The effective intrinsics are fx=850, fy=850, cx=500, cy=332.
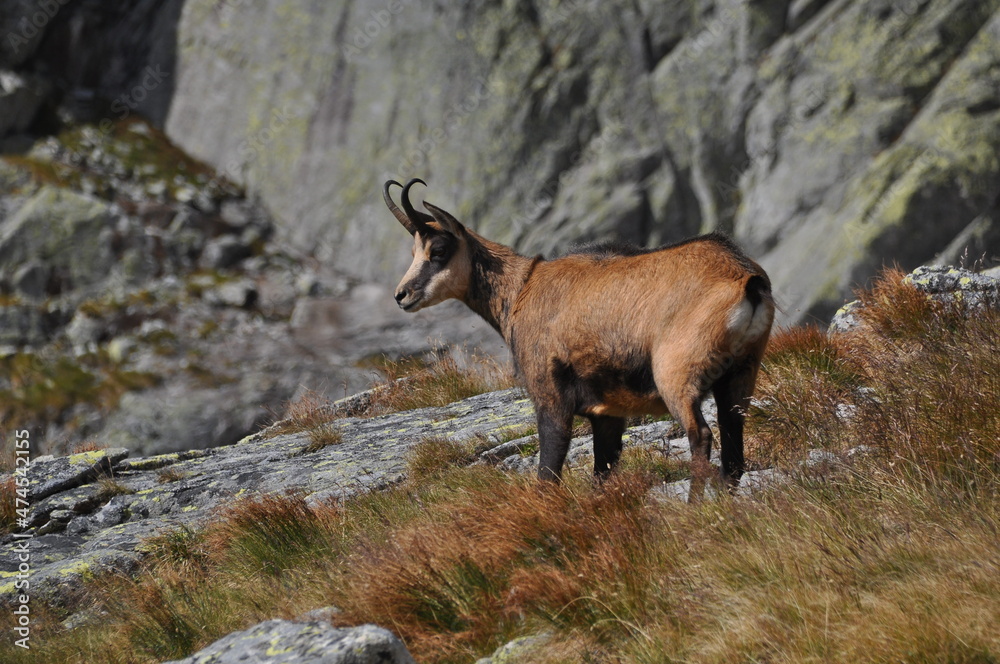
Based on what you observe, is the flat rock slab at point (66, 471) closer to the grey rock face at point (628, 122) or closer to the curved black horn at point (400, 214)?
the curved black horn at point (400, 214)

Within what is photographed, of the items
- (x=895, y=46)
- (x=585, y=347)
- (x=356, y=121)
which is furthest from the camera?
(x=356, y=121)

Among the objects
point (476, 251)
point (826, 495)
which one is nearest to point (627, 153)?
point (476, 251)

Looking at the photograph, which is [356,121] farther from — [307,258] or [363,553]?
[363,553]

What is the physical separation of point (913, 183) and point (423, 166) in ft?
51.9

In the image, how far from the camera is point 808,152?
2264 centimetres

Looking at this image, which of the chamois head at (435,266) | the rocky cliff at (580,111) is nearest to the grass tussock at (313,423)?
the chamois head at (435,266)

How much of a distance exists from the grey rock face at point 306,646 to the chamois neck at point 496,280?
3.48 metres

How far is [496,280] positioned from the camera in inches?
292

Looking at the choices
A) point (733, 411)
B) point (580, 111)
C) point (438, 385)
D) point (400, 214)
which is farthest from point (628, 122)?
point (733, 411)

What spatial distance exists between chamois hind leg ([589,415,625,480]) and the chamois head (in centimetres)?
184

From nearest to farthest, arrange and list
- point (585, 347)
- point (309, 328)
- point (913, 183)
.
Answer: point (585, 347) < point (913, 183) < point (309, 328)

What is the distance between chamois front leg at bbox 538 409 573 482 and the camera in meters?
6.32

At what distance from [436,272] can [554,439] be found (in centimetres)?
200

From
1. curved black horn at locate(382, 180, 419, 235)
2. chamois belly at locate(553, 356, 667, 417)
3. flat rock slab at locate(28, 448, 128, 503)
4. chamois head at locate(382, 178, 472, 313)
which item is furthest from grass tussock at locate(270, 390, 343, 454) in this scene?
chamois belly at locate(553, 356, 667, 417)
